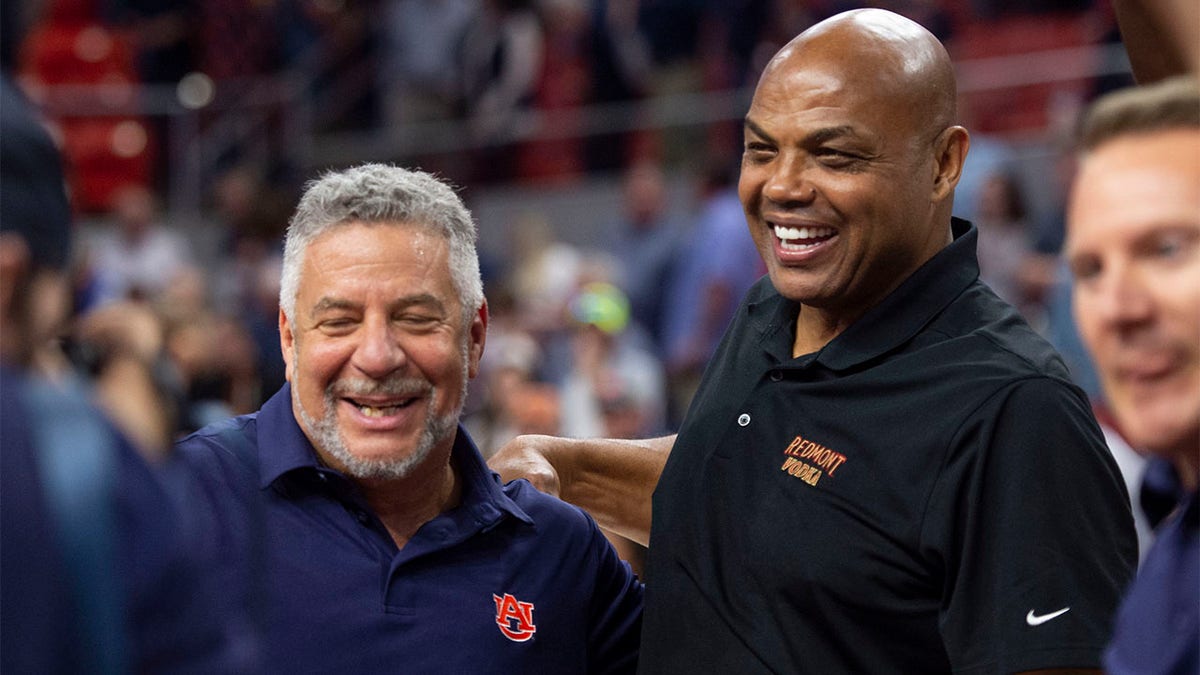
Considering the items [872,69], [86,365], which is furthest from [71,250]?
[872,69]

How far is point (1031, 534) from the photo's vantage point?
2561mm

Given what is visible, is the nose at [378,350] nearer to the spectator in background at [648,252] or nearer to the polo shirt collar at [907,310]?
the polo shirt collar at [907,310]

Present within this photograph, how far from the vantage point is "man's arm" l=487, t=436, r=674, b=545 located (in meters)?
A: 3.57

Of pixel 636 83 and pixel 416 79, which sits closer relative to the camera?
pixel 636 83

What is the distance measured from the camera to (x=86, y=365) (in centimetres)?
233

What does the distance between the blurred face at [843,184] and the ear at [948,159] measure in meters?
0.02

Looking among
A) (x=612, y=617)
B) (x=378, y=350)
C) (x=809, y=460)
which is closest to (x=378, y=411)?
(x=378, y=350)

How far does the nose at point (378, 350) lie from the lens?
3.01 meters

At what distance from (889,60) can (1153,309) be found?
1.32 meters

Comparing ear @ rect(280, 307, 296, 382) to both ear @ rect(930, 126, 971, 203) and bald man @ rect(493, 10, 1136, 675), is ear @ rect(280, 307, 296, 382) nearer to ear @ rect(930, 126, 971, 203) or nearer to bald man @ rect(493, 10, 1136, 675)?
bald man @ rect(493, 10, 1136, 675)

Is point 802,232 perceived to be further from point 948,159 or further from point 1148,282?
point 1148,282

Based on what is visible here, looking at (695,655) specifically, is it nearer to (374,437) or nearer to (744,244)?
(374,437)

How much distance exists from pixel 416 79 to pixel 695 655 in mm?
10230

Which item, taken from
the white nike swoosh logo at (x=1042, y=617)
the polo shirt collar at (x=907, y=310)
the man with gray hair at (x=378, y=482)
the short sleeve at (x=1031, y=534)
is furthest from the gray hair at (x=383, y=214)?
the white nike swoosh logo at (x=1042, y=617)
